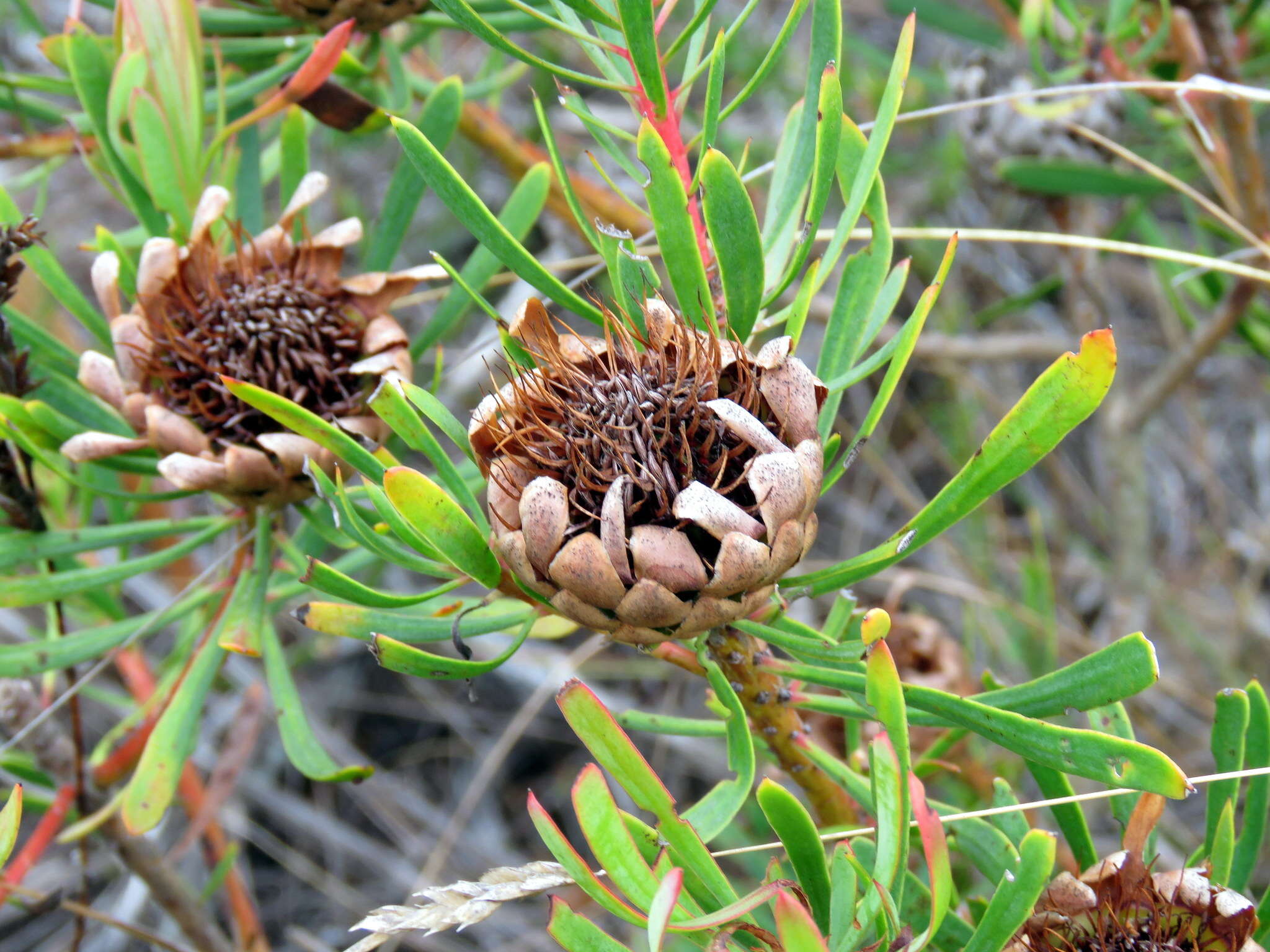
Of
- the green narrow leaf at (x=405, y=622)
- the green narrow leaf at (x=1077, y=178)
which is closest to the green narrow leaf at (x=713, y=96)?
the green narrow leaf at (x=405, y=622)

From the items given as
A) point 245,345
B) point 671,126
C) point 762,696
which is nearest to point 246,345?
point 245,345

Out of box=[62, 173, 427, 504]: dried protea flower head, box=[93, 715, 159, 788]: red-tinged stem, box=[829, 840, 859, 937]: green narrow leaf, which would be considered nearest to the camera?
box=[829, 840, 859, 937]: green narrow leaf

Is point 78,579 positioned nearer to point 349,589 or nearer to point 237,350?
point 237,350

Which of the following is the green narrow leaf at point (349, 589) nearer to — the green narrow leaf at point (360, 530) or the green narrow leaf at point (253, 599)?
the green narrow leaf at point (360, 530)

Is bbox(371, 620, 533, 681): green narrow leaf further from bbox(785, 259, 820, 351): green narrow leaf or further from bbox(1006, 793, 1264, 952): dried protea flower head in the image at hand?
bbox(1006, 793, 1264, 952): dried protea flower head

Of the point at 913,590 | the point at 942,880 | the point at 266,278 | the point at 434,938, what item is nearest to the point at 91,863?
the point at 434,938

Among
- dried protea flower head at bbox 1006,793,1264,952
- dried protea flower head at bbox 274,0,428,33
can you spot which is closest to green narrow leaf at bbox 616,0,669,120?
dried protea flower head at bbox 274,0,428,33

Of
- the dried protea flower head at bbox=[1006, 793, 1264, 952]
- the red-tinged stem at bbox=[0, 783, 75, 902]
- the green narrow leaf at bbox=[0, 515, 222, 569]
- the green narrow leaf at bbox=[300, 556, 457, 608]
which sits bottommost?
the red-tinged stem at bbox=[0, 783, 75, 902]
